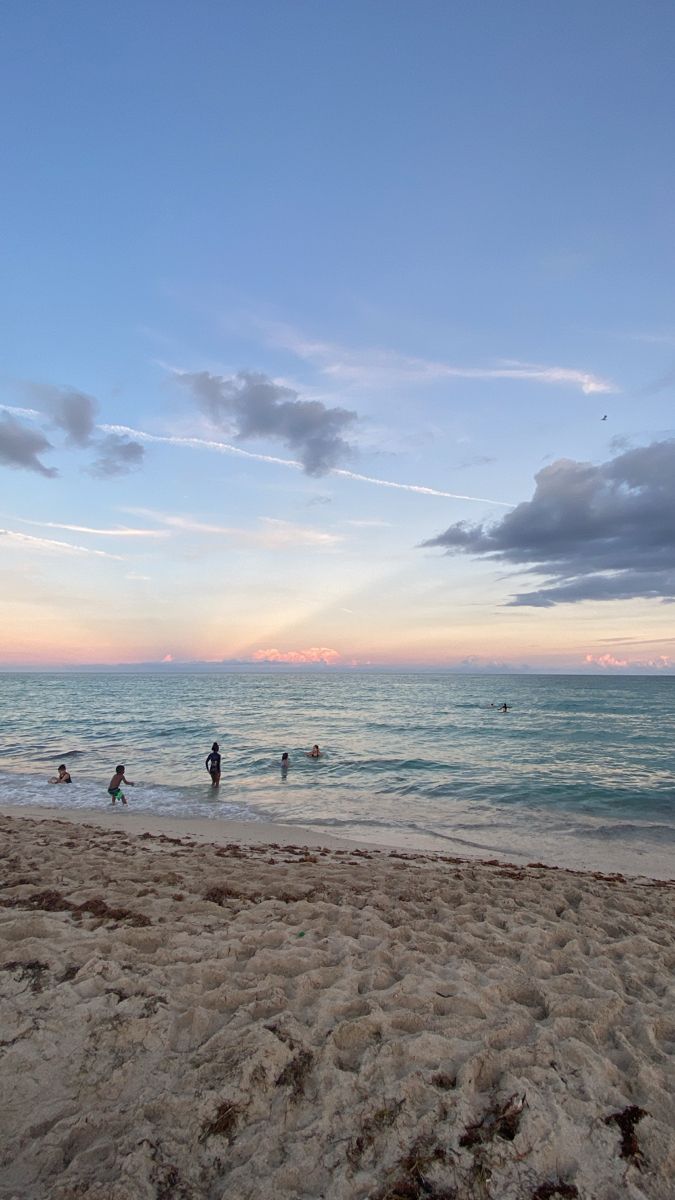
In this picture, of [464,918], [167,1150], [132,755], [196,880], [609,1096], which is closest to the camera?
[167,1150]

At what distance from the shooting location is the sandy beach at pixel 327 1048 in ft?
10.3

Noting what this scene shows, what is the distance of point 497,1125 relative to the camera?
3.39m

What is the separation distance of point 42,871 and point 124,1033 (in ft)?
18.1

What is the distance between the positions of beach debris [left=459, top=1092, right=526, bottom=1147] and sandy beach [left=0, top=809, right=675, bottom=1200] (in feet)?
0.04

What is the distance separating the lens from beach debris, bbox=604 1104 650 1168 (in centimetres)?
326

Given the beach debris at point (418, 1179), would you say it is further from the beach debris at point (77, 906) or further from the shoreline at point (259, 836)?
the shoreline at point (259, 836)

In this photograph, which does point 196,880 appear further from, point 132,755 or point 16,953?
point 132,755

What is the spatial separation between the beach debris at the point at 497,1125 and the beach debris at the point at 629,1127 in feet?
1.88

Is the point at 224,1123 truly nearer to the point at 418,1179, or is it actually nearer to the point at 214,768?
Result: the point at 418,1179

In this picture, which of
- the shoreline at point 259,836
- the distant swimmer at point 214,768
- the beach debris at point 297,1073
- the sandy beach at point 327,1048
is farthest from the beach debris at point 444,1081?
the distant swimmer at point 214,768

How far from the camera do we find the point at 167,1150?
10.5ft

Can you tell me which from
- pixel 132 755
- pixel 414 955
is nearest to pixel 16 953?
pixel 414 955

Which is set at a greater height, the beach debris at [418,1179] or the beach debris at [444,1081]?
the beach debris at [418,1179]

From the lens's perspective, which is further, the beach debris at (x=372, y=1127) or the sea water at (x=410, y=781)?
the sea water at (x=410, y=781)
